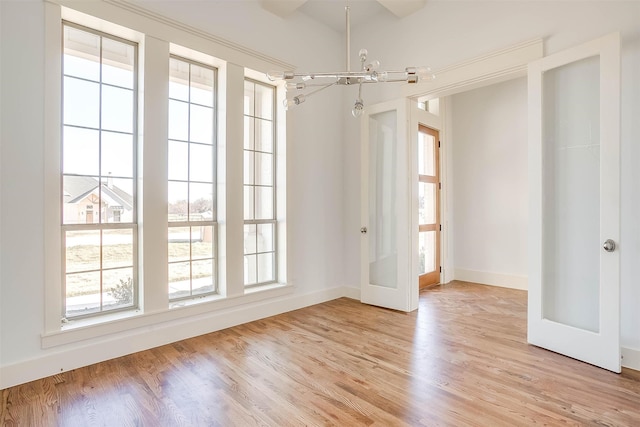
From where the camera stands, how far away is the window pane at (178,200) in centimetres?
326

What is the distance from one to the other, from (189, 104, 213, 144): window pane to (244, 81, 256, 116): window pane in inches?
17.8

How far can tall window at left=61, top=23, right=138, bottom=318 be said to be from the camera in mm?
2711

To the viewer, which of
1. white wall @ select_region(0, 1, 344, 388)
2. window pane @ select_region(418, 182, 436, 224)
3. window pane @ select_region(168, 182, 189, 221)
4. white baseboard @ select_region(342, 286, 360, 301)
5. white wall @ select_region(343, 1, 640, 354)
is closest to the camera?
white wall @ select_region(0, 1, 344, 388)

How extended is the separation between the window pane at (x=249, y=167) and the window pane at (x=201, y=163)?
0.41 metres

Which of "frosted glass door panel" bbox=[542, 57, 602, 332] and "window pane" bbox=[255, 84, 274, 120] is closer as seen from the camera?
"frosted glass door panel" bbox=[542, 57, 602, 332]

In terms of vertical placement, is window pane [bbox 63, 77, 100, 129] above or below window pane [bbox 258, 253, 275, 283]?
above

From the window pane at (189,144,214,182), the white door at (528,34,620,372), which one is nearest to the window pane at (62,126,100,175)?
the window pane at (189,144,214,182)

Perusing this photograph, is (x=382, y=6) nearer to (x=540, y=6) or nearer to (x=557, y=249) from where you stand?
(x=540, y=6)

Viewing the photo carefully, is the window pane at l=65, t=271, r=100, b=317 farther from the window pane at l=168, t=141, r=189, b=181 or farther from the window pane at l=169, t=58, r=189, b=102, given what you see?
the window pane at l=169, t=58, r=189, b=102

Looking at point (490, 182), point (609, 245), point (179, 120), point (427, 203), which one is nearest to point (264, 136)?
point (179, 120)

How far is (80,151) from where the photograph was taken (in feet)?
9.02

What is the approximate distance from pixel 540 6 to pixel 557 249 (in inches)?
86.8

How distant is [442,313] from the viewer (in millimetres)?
3941

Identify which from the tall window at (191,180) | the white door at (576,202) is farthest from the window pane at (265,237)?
the white door at (576,202)
